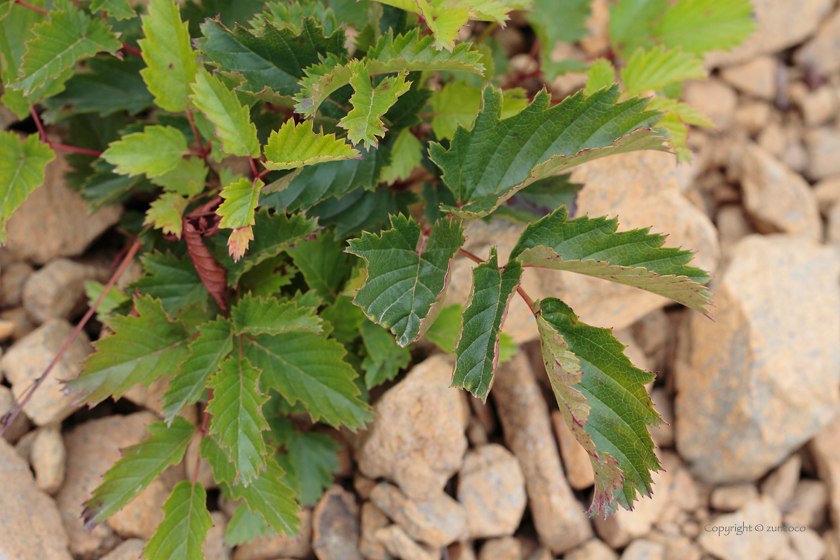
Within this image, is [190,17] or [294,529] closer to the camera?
[294,529]

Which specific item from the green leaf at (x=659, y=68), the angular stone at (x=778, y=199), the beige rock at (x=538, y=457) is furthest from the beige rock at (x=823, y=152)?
the beige rock at (x=538, y=457)

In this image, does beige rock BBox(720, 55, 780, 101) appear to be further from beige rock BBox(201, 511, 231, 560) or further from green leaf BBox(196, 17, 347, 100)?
beige rock BBox(201, 511, 231, 560)

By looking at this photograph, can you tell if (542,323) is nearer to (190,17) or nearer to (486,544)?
(486,544)

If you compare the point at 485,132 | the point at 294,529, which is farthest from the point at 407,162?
the point at 294,529

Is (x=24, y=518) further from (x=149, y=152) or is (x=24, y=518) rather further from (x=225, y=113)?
(x=225, y=113)

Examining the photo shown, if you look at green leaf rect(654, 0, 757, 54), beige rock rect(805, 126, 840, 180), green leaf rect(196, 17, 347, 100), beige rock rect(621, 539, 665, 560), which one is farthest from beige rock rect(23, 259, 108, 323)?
beige rock rect(805, 126, 840, 180)

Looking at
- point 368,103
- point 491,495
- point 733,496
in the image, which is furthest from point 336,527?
point 733,496

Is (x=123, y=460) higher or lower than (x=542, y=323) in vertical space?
lower
